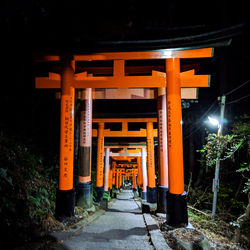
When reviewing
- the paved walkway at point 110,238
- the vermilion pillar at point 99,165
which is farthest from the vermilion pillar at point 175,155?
the vermilion pillar at point 99,165

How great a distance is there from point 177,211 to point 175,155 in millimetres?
1423

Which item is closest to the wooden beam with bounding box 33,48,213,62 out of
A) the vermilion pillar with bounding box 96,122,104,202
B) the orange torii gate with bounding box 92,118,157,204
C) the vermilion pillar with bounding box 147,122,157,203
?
the orange torii gate with bounding box 92,118,157,204

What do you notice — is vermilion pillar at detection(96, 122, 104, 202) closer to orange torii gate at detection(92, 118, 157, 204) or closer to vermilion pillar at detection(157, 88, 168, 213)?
orange torii gate at detection(92, 118, 157, 204)

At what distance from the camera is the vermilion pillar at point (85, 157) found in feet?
23.2

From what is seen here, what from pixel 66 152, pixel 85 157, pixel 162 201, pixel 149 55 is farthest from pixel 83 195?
pixel 149 55

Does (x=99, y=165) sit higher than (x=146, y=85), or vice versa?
(x=146, y=85)

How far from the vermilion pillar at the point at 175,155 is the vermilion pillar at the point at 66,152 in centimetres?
279

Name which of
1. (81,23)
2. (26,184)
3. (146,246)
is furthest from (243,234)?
(81,23)

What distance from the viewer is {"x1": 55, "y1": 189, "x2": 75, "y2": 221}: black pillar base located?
16.6 ft

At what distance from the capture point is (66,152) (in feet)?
17.3

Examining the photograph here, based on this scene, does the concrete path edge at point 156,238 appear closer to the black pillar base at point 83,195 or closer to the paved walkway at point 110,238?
the paved walkway at point 110,238

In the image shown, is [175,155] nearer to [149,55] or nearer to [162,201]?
[162,201]

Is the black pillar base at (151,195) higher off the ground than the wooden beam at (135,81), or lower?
lower

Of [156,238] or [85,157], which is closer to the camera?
[156,238]
